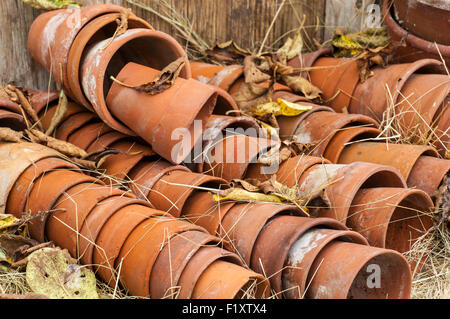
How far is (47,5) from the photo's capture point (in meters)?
3.09

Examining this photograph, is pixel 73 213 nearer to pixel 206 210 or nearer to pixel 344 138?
pixel 206 210

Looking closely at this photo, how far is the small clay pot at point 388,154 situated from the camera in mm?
2640

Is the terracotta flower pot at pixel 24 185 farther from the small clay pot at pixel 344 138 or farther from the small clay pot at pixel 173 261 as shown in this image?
the small clay pot at pixel 344 138

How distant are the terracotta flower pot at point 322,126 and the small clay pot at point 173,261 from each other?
41.3 inches

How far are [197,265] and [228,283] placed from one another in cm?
14

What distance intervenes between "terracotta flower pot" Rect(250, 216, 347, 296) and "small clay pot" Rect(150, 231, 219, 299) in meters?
0.19

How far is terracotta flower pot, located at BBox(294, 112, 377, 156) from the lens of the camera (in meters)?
2.81

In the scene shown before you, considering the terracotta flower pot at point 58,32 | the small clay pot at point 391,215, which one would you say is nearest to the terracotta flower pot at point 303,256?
the small clay pot at point 391,215

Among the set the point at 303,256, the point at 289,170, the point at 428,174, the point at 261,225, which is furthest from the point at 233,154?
the point at 428,174

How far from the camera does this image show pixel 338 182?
2.38 meters

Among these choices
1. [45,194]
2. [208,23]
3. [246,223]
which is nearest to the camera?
[246,223]

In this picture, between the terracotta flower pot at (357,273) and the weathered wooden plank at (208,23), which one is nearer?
the terracotta flower pot at (357,273)

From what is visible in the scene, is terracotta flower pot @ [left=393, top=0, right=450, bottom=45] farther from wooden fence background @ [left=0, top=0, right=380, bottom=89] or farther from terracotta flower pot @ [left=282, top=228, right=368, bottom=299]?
terracotta flower pot @ [left=282, top=228, right=368, bottom=299]

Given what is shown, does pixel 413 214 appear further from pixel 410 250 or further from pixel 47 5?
pixel 47 5
